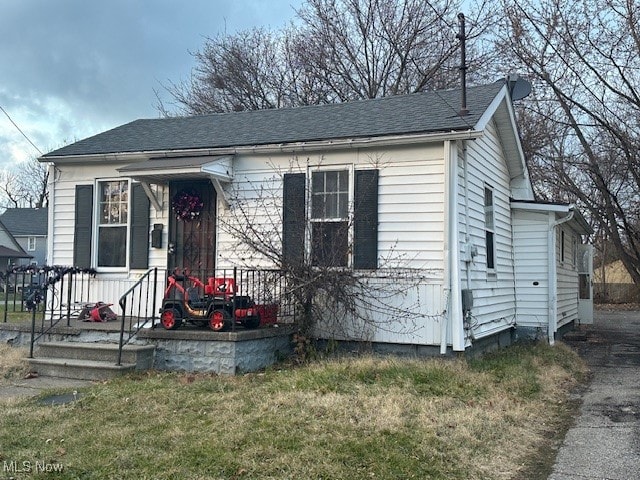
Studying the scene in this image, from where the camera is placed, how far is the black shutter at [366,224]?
889cm

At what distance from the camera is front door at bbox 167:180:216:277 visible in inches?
390

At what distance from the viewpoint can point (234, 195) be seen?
32.0 ft

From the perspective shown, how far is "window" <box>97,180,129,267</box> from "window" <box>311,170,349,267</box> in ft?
11.1

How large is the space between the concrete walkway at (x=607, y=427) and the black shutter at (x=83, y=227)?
7.91 meters

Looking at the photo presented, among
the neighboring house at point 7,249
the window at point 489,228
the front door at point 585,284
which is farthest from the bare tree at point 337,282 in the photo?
the neighboring house at point 7,249

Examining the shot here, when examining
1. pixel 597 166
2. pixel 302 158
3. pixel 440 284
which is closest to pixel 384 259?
pixel 440 284

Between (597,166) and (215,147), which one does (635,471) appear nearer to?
(215,147)

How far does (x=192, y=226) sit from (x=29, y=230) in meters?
43.0

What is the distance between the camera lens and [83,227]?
34.7 feet

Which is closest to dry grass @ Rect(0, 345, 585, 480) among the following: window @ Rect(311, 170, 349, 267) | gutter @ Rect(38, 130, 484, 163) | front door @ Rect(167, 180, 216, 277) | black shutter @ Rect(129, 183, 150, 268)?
window @ Rect(311, 170, 349, 267)

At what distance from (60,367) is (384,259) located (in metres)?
4.52

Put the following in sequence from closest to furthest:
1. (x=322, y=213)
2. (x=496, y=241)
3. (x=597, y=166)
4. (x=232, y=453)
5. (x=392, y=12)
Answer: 1. (x=232, y=453)
2. (x=322, y=213)
3. (x=496, y=241)
4. (x=597, y=166)
5. (x=392, y=12)

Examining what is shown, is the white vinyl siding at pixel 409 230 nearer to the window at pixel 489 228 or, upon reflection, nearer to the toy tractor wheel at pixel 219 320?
the toy tractor wheel at pixel 219 320

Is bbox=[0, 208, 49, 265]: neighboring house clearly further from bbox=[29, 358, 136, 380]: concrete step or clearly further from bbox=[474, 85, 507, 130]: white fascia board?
bbox=[474, 85, 507, 130]: white fascia board
